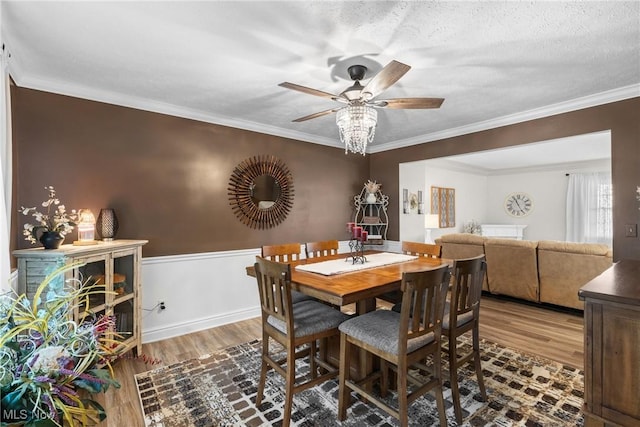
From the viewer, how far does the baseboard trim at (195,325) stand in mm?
3074

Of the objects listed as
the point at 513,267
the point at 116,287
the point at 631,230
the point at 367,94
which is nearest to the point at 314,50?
the point at 367,94

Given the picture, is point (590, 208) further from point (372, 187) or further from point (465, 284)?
point (465, 284)

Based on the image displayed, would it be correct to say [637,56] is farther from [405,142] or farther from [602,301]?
[405,142]

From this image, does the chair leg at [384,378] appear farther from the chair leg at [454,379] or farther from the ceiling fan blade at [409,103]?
the ceiling fan blade at [409,103]

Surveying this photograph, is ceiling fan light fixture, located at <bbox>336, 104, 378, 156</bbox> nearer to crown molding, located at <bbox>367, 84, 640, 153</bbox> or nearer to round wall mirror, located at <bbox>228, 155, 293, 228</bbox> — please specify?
round wall mirror, located at <bbox>228, 155, 293, 228</bbox>

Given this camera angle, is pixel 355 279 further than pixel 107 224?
No

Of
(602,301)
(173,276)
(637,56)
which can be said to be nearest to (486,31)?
(637,56)

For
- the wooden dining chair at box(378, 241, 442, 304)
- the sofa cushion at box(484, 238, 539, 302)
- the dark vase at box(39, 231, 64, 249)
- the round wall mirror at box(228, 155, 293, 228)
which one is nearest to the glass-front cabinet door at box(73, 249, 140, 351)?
the dark vase at box(39, 231, 64, 249)

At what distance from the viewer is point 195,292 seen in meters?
3.39

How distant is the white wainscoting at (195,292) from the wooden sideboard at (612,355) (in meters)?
3.22

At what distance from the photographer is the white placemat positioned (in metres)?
2.27

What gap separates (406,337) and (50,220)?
2.88m

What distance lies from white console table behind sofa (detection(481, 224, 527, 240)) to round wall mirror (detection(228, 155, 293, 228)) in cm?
622

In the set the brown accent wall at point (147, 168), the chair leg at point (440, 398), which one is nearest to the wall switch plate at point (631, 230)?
the chair leg at point (440, 398)
